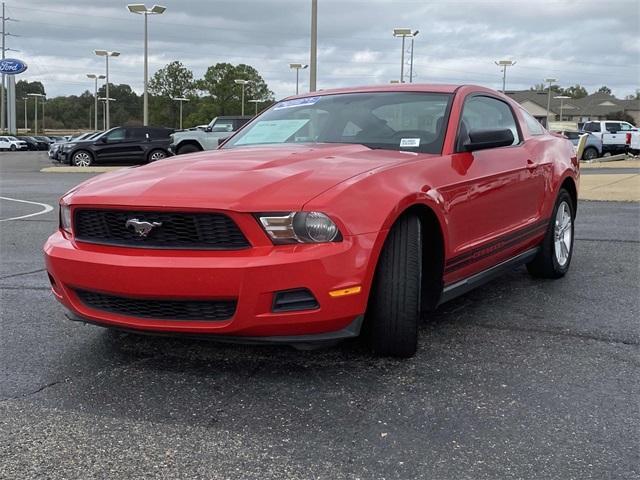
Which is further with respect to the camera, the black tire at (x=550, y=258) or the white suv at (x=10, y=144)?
the white suv at (x=10, y=144)

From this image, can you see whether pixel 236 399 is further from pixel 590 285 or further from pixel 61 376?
pixel 590 285

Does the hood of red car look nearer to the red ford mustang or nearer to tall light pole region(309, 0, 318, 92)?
the red ford mustang

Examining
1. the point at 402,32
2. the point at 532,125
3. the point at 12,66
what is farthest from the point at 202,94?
the point at 532,125

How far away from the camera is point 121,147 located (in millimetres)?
25734

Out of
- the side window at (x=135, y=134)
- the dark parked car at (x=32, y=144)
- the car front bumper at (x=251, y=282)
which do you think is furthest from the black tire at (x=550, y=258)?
the dark parked car at (x=32, y=144)

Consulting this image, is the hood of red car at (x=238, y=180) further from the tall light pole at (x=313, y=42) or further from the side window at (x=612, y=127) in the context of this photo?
the side window at (x=612, y=127)

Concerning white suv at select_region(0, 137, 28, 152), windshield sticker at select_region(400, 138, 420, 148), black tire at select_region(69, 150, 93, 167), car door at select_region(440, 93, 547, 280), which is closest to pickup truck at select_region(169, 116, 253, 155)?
black tire at select_region(69, 150, 93, 167)

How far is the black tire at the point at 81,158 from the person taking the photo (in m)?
25.8

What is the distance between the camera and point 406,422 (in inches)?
111

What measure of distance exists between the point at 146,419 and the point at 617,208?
965 centimetres

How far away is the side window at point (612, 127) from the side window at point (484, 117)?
101ft

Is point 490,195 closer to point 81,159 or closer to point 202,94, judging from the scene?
point 81,159

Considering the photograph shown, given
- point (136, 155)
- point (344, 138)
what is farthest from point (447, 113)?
point (136, 155)

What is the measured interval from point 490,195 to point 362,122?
36.5 inches
